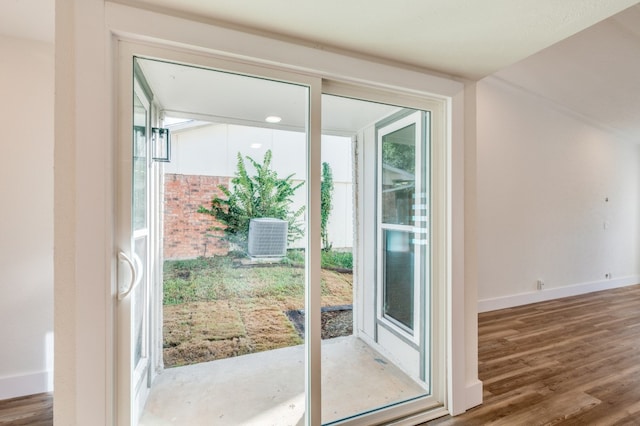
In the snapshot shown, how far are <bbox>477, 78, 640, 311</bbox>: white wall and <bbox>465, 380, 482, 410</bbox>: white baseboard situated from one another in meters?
2.02

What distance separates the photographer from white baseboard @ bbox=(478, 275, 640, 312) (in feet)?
12.7

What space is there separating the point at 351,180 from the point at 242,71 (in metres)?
1.32

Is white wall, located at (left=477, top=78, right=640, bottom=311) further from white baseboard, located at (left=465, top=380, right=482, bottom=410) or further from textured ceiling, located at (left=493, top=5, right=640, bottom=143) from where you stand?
white baseboard, located at (left=465, top=380, right=482, bottom=410)

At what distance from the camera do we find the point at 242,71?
150 cm

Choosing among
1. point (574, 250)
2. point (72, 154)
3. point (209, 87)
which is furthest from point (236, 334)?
point (574, 250)

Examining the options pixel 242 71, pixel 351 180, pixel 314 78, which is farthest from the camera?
pixel 351 180

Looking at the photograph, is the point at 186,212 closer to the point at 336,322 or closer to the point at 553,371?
the point at 336,322

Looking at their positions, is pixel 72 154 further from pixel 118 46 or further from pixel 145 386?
pixel 145 386

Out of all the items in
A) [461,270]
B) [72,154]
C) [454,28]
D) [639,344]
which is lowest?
[639,344]

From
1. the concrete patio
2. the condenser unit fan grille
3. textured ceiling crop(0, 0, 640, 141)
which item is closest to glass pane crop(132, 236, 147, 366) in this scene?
the concrete patio

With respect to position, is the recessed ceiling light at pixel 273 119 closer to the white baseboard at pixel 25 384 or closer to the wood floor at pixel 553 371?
the wood floor at pixel 553 371

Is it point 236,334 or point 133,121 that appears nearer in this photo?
point 133,121

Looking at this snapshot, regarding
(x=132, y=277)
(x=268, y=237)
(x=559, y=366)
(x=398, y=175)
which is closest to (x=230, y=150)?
(x=268, y=237)

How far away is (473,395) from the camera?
78.7 inches
